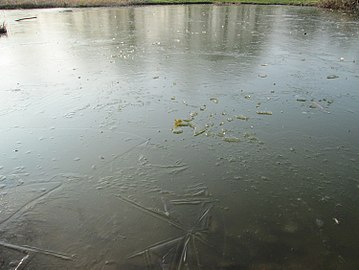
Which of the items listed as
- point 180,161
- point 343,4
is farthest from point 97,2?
point 180,161

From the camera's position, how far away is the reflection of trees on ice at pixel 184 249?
8.48 feet

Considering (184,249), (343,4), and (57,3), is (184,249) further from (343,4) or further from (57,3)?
(57,3)

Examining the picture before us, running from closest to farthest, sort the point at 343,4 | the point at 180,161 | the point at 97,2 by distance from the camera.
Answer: the point at 180,161, the point at 343,4, the point at 97,2

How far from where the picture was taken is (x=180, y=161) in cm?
393

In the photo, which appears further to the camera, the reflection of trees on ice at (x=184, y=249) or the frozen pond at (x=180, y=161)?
the frozen pond at (x=180, y=161)

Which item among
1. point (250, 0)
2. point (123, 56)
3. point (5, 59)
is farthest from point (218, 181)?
point (250, 0)

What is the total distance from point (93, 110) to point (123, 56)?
11.5ft

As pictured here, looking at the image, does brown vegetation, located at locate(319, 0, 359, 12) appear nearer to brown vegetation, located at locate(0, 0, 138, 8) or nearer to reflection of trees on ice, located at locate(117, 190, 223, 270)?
brown vegetation, located at locate(0, 0, 138, 8)

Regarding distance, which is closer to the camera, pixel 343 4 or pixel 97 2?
pixel 343 4

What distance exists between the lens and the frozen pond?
9.04 ft

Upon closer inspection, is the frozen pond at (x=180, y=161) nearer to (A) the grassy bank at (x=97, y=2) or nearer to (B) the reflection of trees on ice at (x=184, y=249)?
(B) the reflection of trees on ice at (x=184, y=249)

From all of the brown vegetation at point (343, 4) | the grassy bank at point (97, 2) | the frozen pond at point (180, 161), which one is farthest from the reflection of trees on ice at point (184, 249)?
the grassy bank at point (97, 2)

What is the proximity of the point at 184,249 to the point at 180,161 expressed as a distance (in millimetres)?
1381

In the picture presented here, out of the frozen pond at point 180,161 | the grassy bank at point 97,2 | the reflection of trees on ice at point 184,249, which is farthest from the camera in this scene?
the grassy bank at point 97,2
